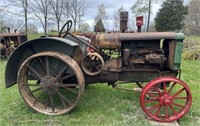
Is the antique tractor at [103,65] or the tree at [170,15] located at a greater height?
the tree at [170,15]

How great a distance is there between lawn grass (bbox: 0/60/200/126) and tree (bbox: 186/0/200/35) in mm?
33347

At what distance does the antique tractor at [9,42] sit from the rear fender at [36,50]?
6512mm

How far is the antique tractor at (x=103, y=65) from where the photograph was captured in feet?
10.1

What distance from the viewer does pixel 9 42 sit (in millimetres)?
9797

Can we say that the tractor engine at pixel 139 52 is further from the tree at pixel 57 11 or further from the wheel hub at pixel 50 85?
the tree at pixel 57 11

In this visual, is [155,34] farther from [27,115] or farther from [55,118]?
[27,115]

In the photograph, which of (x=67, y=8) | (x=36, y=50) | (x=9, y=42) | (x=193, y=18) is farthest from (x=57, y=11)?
(x=193, y=18)

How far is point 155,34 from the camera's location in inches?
124

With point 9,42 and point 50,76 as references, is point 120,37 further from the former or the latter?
point 9,42

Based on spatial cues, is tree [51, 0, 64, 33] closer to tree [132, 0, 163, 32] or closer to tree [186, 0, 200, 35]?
tree [132, 0, 163, 32]

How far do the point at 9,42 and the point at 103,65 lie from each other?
7.67m

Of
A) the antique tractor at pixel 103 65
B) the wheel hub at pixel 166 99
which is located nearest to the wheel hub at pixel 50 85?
the antique tractor at pixel 103 65

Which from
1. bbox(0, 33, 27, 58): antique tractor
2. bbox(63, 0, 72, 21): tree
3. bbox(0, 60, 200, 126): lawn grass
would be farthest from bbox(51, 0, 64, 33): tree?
bbox(0, 60, 200, 126): lawn grass

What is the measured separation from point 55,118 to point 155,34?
1.85 m
